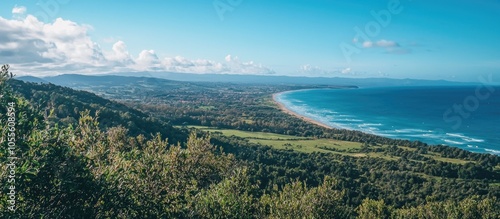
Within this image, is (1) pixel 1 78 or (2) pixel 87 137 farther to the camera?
(2) pixel 87 137

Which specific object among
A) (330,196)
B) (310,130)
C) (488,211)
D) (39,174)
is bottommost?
(310,130)

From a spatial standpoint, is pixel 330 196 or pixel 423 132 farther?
pixel 423 132

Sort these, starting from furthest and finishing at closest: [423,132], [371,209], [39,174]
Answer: [423,132], [371,209], [39,174]

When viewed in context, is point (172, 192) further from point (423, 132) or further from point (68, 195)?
point (423, 132)

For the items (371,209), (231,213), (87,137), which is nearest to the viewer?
(87,137)

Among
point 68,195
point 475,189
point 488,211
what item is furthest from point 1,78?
point 475,189

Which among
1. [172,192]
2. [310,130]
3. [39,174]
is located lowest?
[310,130]

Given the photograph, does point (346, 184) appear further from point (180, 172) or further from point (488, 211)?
point (180, 172)

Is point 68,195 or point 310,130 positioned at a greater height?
point 68,195

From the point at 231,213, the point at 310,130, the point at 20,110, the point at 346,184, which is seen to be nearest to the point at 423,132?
the point at 310,130
